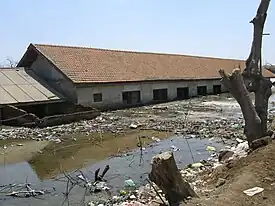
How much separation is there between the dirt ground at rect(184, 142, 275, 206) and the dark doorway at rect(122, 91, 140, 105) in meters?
18.8

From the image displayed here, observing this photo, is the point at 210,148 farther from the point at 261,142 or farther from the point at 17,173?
the point at 17,173

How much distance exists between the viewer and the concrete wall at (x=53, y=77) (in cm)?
2266

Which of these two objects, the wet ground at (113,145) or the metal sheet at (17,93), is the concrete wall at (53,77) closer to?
the wet ground at (113,145)

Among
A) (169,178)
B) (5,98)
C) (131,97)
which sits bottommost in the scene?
(169,178)

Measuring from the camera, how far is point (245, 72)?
872 centimetres

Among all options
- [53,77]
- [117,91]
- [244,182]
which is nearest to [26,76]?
[53,77]

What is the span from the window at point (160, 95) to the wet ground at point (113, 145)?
6777 millimetres

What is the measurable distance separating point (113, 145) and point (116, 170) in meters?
3.58

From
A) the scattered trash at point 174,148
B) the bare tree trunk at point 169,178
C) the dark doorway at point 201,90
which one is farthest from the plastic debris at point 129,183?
the dark doorway at point 201,90

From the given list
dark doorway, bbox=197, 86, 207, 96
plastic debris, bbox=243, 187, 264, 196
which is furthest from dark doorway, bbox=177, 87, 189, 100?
plastic debris, bbox=243, 187, 264, 196

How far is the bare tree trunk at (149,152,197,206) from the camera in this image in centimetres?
525

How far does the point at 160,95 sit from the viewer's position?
29438 millimetres

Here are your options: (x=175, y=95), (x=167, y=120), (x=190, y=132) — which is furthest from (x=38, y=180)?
(x=175, y=95)

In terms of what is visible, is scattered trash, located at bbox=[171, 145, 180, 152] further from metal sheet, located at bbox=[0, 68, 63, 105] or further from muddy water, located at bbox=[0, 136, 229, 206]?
metal sheet, located at bbox=[0, 68, 63, 105]
